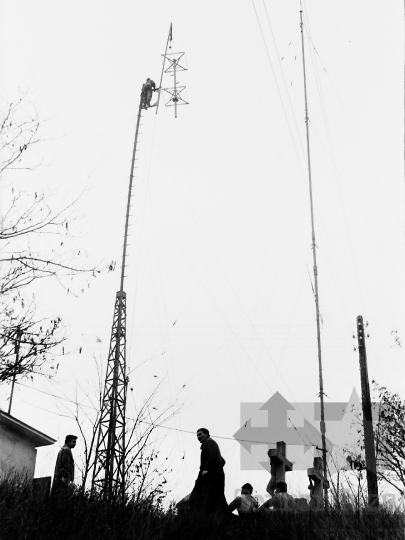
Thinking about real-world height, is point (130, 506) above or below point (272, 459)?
below

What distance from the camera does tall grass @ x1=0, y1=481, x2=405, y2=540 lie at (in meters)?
8.45

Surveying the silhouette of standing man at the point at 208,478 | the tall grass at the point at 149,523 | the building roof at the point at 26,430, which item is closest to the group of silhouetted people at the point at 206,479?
the silhouette of standing man at the point at 208,478

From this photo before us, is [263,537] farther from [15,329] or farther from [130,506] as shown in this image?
[15,329]

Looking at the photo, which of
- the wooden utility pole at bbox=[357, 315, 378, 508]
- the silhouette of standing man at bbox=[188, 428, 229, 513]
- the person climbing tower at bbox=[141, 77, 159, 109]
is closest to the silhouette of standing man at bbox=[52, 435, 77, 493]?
the silhouette of standing man at bbox=[188, 428, 229, 513]

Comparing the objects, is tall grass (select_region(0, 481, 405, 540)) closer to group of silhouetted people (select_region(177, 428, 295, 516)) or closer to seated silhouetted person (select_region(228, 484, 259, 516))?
group of silhouetted people (select_region(177, 428, 295, 516))

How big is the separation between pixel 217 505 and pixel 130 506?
247 centimetres

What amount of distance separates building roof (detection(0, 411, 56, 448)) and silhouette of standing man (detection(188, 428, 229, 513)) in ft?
27.0

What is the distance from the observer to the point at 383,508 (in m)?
11.8

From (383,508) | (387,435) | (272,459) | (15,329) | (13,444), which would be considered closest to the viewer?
(15,329)

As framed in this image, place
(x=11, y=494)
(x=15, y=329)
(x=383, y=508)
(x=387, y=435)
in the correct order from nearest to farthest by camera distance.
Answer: (x=11, y=494) < (x=15, y=329) < (x=383, y=508) < (x=387, y=435)

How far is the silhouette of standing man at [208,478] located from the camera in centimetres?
1187

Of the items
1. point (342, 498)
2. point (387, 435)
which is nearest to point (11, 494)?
point (342, 498)

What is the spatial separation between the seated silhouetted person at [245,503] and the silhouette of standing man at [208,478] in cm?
57

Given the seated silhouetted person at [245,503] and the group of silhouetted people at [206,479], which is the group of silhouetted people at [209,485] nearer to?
the group of silhouetted people at [206,479]
